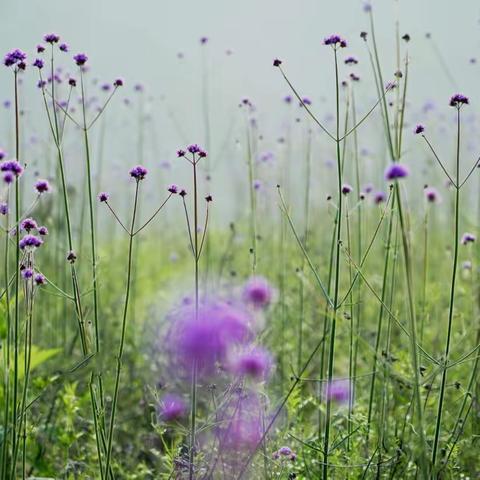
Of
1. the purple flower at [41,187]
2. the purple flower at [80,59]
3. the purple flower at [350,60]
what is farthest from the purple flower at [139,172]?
the purple flower at [350,60]

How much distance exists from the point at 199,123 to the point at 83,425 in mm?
4936

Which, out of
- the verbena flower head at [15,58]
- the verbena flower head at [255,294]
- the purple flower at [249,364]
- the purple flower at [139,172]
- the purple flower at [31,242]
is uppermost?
the verbena flower head at [15,58]

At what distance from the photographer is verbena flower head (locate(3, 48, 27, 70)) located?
148 cm

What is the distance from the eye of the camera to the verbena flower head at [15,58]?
4.86 ft

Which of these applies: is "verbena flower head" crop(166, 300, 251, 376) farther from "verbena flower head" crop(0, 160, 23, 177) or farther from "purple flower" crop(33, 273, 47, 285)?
"verbena flower head" crop(0, 160, 23, 177)

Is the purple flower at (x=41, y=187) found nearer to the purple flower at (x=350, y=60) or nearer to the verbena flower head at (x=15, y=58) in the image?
the verbena flower head at (x=15, y=58)

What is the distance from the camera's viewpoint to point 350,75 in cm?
179

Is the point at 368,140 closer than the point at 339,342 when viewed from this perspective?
No

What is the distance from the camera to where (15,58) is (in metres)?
1.49

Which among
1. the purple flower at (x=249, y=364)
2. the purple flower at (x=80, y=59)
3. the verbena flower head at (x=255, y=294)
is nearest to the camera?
A: the purple flower at (x=249, y=364)

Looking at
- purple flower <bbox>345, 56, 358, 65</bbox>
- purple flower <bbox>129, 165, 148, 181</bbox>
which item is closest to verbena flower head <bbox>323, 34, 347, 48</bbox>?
purple flower <bbox>345, 56, 358, 65</bbox>

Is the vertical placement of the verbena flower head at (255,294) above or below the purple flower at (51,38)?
below

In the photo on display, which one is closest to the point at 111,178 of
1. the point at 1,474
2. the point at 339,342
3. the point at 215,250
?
the point at 215,250

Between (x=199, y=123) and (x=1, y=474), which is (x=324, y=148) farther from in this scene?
(x=1, y=474)
